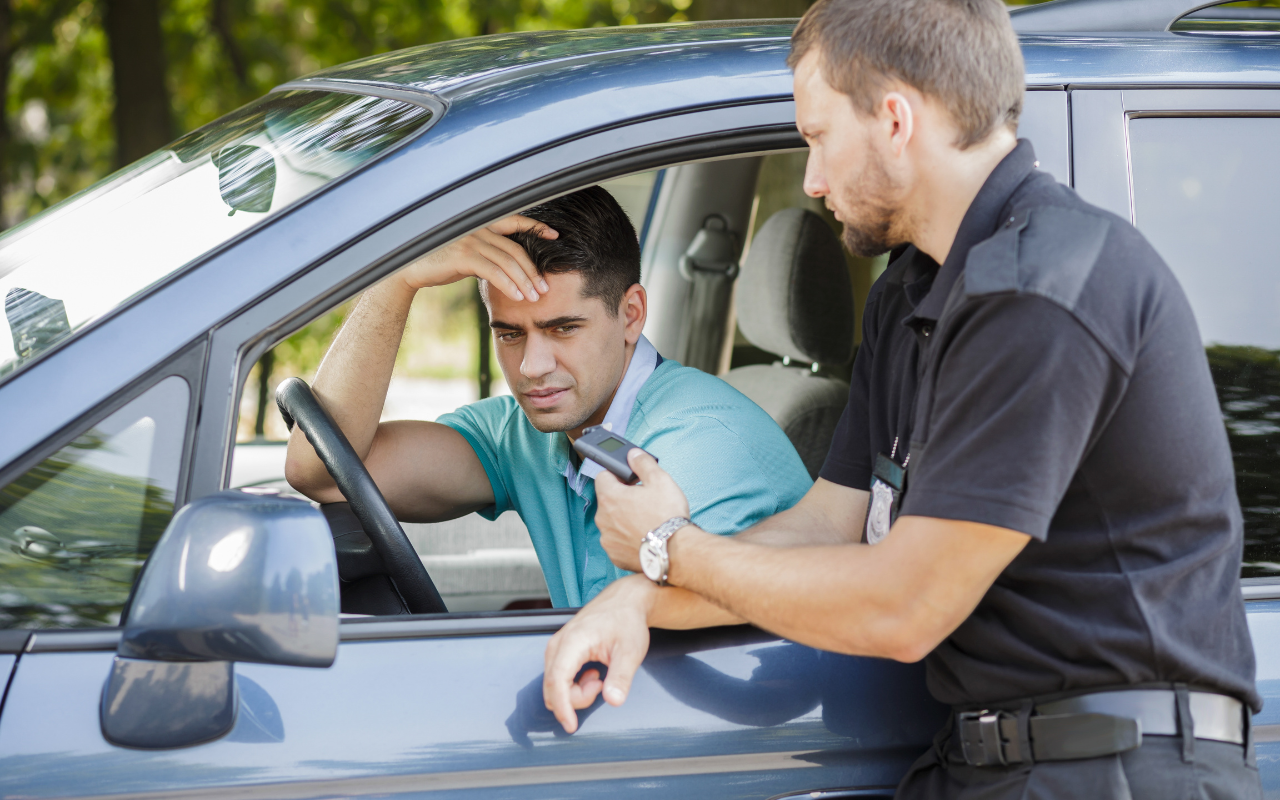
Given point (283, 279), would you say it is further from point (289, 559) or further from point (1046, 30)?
point (1046, 30)

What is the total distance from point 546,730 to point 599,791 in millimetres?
89

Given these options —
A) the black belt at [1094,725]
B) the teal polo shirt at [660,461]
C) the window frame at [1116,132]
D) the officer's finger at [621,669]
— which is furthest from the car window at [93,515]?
the window frame at [1116,132]

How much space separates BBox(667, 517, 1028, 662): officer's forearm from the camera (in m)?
1.17

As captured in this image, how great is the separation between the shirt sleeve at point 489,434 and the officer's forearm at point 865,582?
997mm

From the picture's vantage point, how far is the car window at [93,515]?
1238mm

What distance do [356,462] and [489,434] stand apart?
638 mm

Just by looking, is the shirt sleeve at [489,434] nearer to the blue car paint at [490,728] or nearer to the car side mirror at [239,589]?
the blue car paint at [490,728]

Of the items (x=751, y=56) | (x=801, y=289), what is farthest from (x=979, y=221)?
(x=801, y=289)

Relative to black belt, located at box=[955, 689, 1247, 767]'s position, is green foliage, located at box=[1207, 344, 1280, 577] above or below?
above

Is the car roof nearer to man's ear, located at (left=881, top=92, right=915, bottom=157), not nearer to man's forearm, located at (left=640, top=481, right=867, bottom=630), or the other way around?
man's ear, located at (left=881, top=92, right=915, bottom=157)

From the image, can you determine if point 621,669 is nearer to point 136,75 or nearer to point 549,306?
point 549,306

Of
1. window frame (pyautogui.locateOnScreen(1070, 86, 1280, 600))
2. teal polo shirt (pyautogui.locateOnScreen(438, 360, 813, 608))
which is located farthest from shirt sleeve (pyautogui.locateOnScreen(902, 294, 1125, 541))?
teal polo shirt (pyautogui.locateOnScreen(438, 360, 813, 608))

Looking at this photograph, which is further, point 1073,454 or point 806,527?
point 806,527

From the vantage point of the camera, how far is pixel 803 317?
8.25 ft
